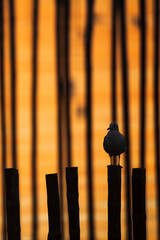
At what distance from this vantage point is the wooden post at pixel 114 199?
3.01 metres

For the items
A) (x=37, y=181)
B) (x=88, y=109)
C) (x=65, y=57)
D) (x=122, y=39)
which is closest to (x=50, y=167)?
(x=37, y=181)

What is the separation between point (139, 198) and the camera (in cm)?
309

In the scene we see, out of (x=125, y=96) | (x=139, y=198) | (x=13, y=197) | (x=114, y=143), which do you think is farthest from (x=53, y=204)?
(x=125, y=96)

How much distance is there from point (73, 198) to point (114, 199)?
23cm

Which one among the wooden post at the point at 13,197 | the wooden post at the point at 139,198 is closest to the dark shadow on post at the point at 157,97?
the wooden post at the point at 139,198

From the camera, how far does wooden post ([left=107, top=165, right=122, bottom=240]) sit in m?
3.01

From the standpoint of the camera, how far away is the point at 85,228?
4852 mm

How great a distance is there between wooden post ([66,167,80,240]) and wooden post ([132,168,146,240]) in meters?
0.33

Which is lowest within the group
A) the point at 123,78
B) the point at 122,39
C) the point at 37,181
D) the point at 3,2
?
the point at 37,181

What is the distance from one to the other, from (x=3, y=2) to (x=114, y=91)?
4.33 ft

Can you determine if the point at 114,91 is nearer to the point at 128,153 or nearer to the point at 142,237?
the point at 128,153

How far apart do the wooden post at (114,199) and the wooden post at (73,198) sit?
0.19 metres

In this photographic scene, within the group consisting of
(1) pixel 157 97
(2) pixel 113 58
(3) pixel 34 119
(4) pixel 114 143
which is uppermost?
(2) pixel 113 58

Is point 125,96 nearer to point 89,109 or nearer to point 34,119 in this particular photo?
point 89,109
